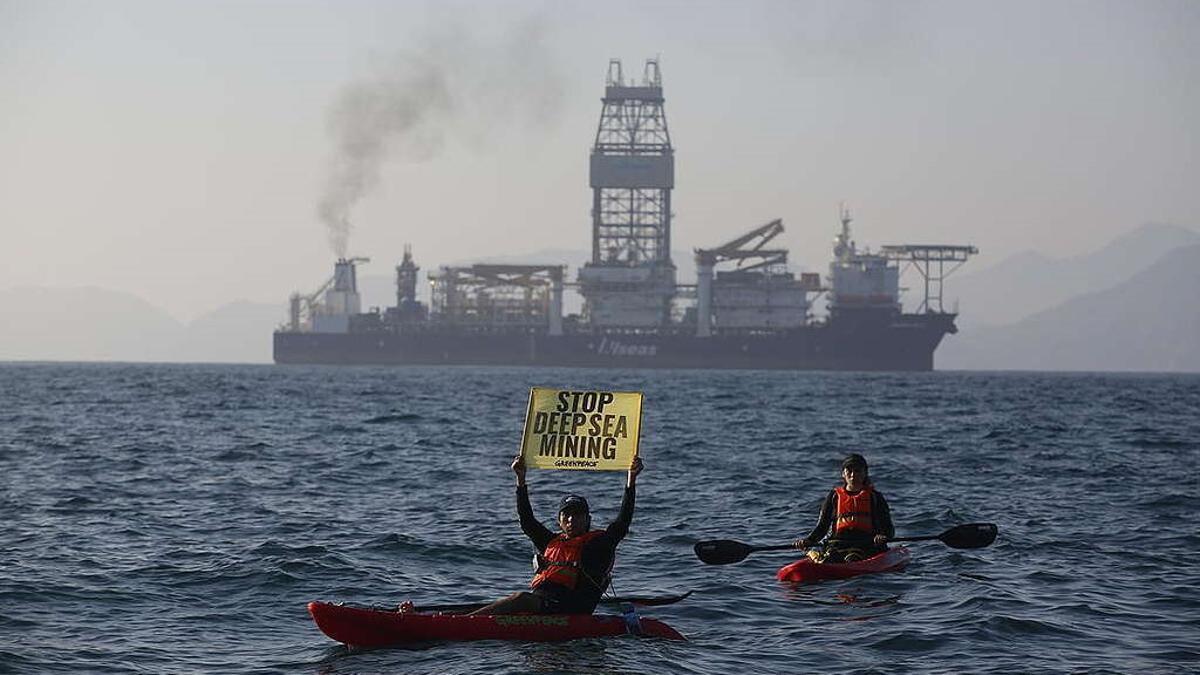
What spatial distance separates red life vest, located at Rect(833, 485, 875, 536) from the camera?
18047mm

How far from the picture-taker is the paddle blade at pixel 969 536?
61.7ft

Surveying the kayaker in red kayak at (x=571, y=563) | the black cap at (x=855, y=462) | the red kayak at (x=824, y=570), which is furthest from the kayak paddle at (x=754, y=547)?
the kayaker in red kayak at (x=571, y=563)

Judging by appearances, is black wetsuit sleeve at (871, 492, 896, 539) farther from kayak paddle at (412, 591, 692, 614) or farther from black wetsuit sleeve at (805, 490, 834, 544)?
kayak paddle at (412, 591, 692, 614)

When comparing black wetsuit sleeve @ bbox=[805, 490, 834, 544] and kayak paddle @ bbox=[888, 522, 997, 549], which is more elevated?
black wetsuit sleeve @ bbox=[805, 490, 834, 544]

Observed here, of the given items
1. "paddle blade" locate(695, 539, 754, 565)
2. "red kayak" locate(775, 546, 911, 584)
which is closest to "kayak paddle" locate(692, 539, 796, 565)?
"paddle blade" locate(695, 539, 754, 565)

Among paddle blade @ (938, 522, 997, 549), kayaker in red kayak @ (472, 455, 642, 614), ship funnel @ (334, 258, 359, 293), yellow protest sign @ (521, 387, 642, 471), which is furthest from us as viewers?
ship funnel @ (334, 258, 359, 293)

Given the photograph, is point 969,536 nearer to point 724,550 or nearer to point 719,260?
point 724,550

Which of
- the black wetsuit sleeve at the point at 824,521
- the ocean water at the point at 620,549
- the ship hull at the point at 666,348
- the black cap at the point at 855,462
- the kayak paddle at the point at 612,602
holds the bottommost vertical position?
the ocean water at the point at 620,549

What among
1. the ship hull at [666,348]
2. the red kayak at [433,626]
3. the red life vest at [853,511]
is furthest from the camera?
the ship hull at [666,348]

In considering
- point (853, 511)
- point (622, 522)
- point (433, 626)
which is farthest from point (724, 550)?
point (433, 626)

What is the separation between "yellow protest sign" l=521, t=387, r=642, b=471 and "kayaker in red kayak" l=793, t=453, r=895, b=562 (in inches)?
171

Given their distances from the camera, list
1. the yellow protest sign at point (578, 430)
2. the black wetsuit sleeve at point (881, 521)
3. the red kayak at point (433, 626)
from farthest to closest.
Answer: the black wetsuit sleeve at point (881, 521) → the yellow protest sign at point (578, 430) → the red kayak at point (433, 626)

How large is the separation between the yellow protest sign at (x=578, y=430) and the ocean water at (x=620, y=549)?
5.76ft

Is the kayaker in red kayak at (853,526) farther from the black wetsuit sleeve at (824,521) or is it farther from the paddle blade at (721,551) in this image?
the paddle blade at (721,551)
